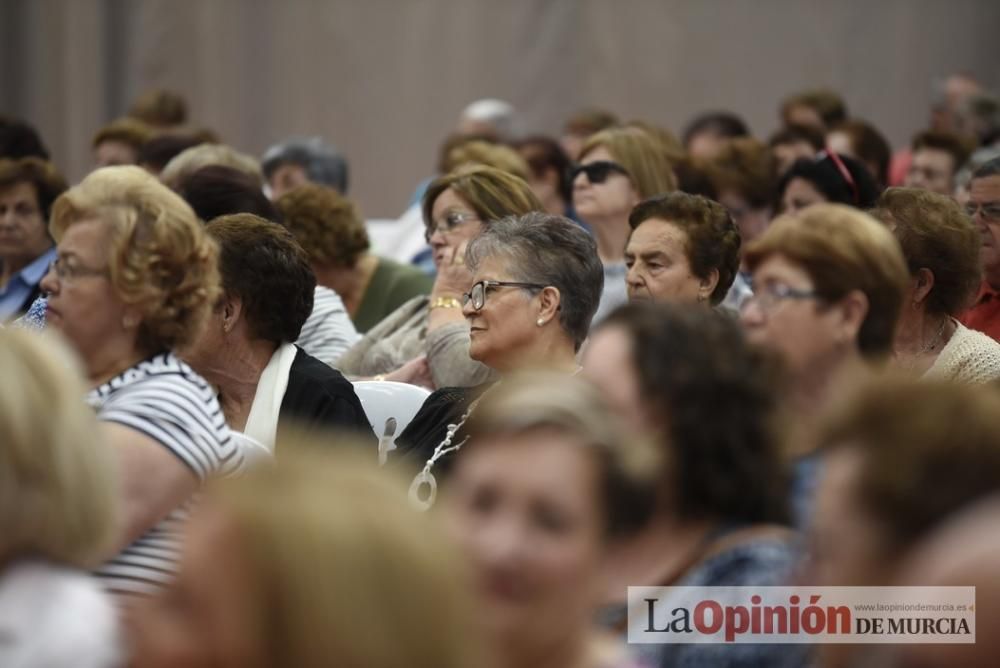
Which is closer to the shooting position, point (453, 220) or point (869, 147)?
point (453, 220)

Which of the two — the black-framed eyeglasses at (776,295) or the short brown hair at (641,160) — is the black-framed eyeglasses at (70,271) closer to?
the black-framed eyeglasses at (776,295)

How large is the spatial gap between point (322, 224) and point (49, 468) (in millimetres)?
3488

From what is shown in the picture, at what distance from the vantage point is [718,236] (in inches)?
160

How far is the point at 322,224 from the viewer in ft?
17.6

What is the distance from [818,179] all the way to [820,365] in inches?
112

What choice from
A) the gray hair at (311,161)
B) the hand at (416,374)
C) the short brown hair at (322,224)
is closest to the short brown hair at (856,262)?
the hand at (416,374)

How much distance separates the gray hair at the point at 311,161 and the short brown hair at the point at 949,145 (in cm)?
266

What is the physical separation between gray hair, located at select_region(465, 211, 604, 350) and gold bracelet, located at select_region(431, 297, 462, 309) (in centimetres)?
73

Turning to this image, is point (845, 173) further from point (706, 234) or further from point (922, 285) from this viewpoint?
point (922, 285)

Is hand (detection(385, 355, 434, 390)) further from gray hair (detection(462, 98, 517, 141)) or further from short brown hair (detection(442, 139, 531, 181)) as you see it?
gray hair (detection(462, 98, 517, 141))

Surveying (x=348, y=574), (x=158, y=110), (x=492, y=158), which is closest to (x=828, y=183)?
(x=492, y=158)

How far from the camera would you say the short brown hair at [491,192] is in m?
4.59

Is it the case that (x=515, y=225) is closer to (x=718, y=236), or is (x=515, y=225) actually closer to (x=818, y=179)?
(x=718, y=236)

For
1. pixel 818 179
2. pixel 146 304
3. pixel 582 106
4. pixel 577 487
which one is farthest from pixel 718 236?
pixel 582 106
